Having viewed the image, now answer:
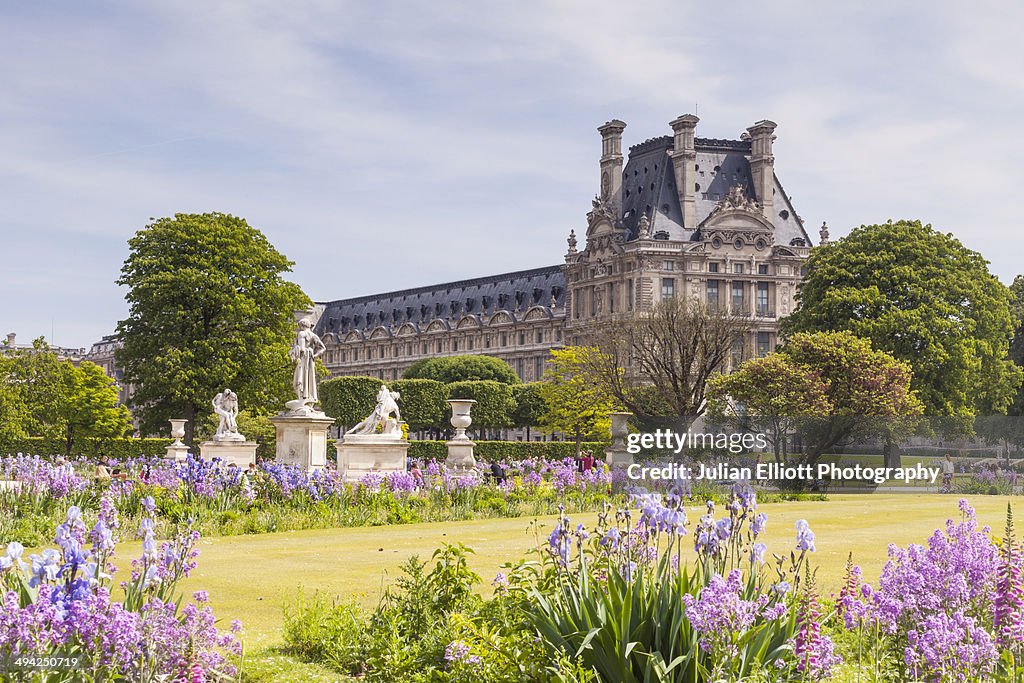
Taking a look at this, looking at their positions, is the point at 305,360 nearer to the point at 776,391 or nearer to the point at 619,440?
the point at 619,440

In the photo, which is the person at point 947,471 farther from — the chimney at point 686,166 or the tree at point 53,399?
the chimney at point 686,166

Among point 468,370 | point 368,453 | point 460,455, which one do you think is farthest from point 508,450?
point 468,370

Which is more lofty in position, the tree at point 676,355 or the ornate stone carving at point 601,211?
the ornate stone carving at point 601,211

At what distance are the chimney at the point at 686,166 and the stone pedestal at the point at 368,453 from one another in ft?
223

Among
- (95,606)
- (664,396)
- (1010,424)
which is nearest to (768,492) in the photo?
(1010,424)

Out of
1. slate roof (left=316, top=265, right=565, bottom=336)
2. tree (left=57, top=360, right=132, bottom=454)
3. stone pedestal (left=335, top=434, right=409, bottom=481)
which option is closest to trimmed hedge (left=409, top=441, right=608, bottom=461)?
tree (left=57, top=360, right=132, bottom=454)

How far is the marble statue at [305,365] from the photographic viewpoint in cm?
2809

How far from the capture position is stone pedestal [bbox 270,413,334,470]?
1105 inches

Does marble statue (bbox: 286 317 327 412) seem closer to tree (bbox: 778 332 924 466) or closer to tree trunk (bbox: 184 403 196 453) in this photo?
tree (bbox: 778 332 924 466)

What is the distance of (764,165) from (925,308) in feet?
146

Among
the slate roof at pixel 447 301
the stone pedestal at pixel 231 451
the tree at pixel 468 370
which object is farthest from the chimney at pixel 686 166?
the stone pedestal at pixel 231 451

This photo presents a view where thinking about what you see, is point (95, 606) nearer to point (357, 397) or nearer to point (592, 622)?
point (592, 622)

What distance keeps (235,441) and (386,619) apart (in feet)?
89.7

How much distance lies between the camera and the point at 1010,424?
104 feet
